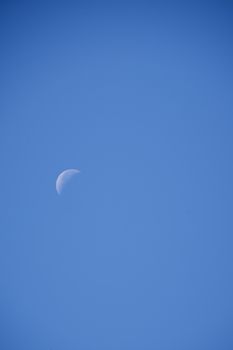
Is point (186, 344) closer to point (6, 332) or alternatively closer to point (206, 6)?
point (6, 332)

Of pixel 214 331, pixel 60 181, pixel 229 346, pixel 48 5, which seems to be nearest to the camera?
pixel 48 5

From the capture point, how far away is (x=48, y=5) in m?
3.58

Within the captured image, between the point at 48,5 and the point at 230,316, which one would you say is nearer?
the point at 48,5

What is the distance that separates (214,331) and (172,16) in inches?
188

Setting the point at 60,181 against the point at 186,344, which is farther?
the point at 60,181

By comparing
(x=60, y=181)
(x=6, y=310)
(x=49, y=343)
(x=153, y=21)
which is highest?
(x=153, y=21)

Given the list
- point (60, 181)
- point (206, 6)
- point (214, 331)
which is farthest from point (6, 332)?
point (206, 6)

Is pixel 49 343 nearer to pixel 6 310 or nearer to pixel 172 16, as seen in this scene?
pixel 6 310

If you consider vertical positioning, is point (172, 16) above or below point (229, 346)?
above

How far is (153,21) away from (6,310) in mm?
5033

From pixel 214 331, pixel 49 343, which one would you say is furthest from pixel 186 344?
pixel 49 343

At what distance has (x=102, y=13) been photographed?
3.79 m

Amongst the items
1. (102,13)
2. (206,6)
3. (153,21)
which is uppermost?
(102,13)

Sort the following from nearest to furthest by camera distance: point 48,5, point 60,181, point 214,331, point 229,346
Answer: point 48,5, point 229,346, point 214,331, point 60,181
